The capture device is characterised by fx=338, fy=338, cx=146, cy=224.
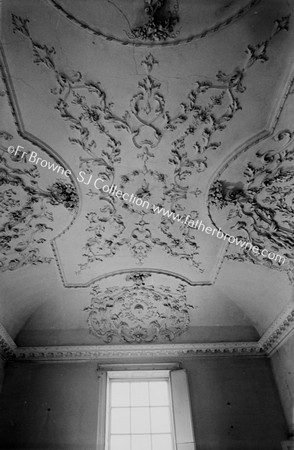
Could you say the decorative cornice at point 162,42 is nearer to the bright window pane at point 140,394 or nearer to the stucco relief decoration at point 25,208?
the stucco relief decoration at point 25,208

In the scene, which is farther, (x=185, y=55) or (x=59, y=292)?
(x=59, y=292)

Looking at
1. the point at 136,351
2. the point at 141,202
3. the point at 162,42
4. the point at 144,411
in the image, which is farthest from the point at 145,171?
the point at 144,411

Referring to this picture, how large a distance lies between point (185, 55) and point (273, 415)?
4.42 meters

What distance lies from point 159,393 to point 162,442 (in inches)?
23.2

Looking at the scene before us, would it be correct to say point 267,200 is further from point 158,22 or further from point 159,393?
point 159,393

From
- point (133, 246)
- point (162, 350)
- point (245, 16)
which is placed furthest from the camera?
point (162, 350)

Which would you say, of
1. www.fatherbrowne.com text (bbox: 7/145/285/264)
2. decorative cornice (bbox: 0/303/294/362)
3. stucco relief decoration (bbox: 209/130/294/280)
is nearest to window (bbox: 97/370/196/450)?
decorative cornice (bbox: 0/303/294/362)

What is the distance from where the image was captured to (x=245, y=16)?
229 centimetres

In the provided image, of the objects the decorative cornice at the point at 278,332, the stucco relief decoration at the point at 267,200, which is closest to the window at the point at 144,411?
the decorative cornice at the point at 278,332

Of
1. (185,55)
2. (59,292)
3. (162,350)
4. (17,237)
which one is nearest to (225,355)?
(162,350)

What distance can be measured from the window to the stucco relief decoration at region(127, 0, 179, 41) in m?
4.10

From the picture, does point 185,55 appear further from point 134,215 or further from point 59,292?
point 59,292

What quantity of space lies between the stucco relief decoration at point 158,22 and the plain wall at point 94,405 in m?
4.17

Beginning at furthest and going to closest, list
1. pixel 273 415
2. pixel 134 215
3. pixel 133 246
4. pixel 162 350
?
pixel 162 350 < pixel 273 415 < pixel 133 246 < pixel 134 215
